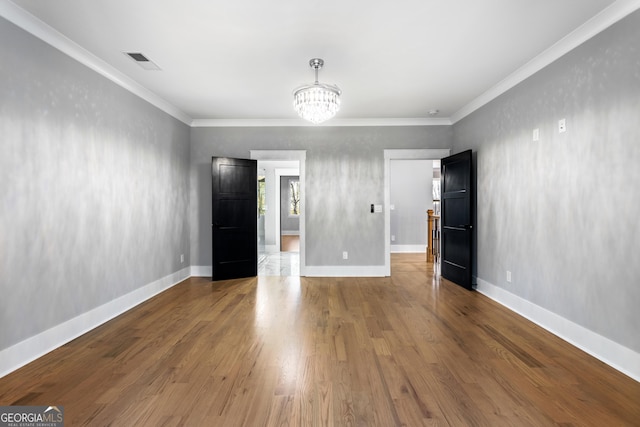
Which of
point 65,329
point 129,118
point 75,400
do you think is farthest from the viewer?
point 129,118

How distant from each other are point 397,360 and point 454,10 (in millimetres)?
2748

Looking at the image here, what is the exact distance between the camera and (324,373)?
2279mm

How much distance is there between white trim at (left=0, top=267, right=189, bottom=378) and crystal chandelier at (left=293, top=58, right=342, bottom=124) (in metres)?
2.98

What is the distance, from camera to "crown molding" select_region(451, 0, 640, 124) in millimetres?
2346

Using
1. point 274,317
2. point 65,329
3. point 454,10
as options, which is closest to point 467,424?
point 274,317

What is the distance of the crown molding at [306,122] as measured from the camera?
17.9ft

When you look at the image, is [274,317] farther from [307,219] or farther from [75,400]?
[307,219]

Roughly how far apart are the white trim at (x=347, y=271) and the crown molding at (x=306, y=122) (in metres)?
2.47

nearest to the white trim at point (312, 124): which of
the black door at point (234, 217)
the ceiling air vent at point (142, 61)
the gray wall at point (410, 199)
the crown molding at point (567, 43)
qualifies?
the black door at point (234, 217)

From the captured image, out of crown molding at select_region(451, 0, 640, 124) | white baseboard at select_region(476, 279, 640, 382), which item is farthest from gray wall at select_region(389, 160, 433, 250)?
white baseboard at select_region(476, 279, 640, 382)

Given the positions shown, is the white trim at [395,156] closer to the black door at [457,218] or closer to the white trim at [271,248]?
the black door at [457,218]

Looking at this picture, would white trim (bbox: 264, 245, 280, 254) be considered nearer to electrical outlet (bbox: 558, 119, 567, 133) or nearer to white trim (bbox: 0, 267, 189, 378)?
white trim (bbox: 0, 267, 189, 378)

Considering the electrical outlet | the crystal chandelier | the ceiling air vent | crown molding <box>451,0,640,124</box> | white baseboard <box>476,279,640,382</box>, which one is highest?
the ceiling air vent

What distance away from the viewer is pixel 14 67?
2.38 m
